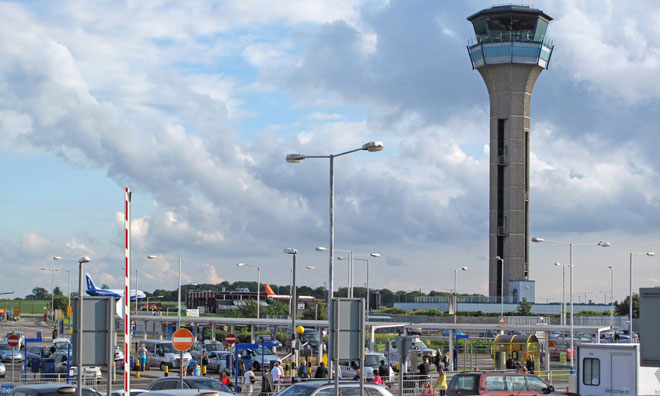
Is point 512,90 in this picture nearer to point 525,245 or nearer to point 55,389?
point 525,245

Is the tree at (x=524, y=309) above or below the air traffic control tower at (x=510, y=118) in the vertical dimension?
below

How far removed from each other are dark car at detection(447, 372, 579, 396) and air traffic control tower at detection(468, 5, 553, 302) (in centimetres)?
7461

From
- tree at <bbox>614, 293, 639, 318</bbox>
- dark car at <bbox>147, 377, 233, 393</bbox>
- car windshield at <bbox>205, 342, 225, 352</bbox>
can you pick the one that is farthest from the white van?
tree at <bbox>614, 293, 639, 318</bbox>

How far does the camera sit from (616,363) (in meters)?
24.6

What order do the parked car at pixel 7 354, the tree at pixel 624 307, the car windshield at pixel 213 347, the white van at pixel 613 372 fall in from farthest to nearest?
the tree at pixel 624 307 < the parked car at pixel 7 354 < the car windshield at pixel 213 347 < the white van at pixel 613 372

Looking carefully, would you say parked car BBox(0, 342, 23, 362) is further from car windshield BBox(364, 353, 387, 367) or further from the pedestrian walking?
car windshield BBox(364, 353, 387, 367)

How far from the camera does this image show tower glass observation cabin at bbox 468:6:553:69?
94000 mm

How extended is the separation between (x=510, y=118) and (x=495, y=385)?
77.4 m

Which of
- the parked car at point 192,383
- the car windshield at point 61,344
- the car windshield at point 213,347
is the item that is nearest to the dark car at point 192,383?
the parked car at point 192,383

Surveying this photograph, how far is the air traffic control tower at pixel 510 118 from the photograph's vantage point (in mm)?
94688

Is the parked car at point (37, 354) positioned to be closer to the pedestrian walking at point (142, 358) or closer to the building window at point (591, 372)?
the pedestrian walking at point (142, 358)

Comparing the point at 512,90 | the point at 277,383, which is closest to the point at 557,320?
the point at 512,90

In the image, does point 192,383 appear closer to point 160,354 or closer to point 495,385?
point 495,385

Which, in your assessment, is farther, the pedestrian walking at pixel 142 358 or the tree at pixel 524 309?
the tree at pixel 524 309
